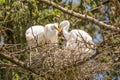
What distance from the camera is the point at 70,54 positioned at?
5.73 metres

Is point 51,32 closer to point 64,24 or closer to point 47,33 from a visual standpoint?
point 47,33

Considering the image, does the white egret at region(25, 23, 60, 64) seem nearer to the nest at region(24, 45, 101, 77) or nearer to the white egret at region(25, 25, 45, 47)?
the white egret at region(25, 25, 45, 47)

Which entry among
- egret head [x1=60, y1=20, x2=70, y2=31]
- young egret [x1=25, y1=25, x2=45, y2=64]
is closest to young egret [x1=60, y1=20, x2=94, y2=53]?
egret head [x1=60, y1=20, x2=70, y2=31]

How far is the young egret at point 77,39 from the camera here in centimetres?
539

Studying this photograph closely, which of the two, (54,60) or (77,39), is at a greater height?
(77,39)

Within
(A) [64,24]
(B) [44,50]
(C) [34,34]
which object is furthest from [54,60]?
(A) [64,24]

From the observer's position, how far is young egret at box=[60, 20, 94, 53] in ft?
17.7

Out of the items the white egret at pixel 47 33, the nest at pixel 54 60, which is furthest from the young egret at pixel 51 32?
the nest at pixel 54 60

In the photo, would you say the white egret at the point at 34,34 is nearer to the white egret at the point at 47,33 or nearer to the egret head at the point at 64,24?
the white egret at the point at 47,33

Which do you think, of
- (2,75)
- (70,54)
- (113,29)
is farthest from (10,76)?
(113,29)

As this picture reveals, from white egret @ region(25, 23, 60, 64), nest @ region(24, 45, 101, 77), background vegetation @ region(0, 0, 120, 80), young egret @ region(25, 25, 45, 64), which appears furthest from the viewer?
white egret @ region(25, 23, 60, 64)

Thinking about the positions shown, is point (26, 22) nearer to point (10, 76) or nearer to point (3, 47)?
point (10, 76)

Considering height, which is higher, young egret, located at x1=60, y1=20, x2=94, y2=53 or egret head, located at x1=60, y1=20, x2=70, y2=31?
egret head, located at x1=60, y1=20, x2=70, y2=31

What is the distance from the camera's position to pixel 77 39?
573cm
